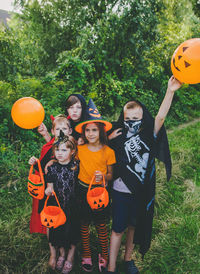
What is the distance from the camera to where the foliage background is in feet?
12.2

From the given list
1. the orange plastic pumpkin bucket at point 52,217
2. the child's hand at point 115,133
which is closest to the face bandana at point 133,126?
the child's hand at point 115,133

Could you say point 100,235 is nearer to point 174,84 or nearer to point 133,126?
point 133,126

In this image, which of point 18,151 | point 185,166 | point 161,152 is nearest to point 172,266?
point 161,152

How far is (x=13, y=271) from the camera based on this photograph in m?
2.15

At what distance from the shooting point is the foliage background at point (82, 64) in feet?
12.2

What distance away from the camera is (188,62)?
1.48 meters

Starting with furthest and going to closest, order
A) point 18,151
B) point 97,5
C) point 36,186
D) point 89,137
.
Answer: point 97,5, point 18,151, point 89,137, point 36,186

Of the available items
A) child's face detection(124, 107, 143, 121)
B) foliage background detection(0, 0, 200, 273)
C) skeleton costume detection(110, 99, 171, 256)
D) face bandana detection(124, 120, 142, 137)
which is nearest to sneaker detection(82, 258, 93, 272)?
foliage background detection(0, 0, 200, 273)

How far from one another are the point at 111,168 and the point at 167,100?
0.84m

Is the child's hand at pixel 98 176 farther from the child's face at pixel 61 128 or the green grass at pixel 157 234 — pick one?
the green grass at pixel 157 234

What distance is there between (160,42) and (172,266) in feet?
22.4

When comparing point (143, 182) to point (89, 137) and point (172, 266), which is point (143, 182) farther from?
point (172, 266)

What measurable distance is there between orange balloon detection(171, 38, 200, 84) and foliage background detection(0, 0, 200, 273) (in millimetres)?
2073

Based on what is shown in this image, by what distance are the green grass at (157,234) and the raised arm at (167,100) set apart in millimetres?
1557
